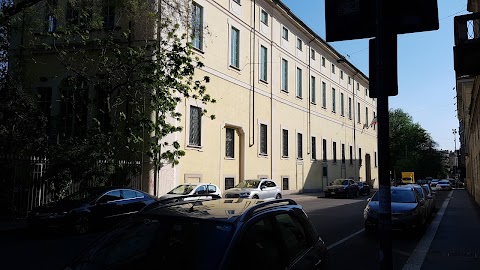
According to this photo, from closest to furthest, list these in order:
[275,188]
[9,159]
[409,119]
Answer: [9,159], [275,188], [409,119]

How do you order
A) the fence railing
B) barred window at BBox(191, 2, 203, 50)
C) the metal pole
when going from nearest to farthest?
the metal pole, the fence railing, barred window at BBox(191, 2, 203, 50)

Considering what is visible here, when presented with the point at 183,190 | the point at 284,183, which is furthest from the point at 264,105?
the point at 183,190

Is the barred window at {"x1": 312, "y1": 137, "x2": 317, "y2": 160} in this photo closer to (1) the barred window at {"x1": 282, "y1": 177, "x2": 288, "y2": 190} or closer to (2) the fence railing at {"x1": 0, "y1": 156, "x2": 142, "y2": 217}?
(1) the barred window at {"x1": 282, "y1": 177, "x2": 288, "y2": 190}

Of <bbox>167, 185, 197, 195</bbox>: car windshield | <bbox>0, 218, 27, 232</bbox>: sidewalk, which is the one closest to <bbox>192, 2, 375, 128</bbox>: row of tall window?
<bbox>167, 185, 197, 195</bbox>: car windshield

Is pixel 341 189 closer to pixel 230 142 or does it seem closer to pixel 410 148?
pixel 230 142

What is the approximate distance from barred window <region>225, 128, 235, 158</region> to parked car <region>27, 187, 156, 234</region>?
1353 cm

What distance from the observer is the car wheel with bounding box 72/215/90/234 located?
12.5 meters

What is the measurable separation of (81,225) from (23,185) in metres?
5.44

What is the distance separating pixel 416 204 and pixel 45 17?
1822 centimetres

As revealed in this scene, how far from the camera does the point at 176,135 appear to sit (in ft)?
73.3

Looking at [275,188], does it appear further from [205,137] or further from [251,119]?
[251,119]

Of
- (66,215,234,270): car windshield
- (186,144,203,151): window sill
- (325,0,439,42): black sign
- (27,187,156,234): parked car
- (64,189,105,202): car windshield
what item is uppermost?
(325,0,439,42): black sign

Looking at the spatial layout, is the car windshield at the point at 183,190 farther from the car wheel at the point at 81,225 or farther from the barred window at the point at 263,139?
the barred window at the point at 263,139

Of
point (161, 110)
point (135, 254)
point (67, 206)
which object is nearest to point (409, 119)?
point (161, 110)
